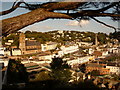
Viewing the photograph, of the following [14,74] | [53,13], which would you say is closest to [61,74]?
[14,74]

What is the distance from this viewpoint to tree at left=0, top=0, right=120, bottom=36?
78cm

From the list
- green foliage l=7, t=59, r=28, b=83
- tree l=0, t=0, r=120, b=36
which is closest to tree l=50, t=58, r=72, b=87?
green foliage l=7, t=59, r=28, b=83

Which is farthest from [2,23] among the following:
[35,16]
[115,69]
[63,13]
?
[115,69]

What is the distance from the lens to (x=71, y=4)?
0.84 meters

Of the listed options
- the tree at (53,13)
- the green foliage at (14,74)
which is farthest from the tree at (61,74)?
the tree at (53,13)

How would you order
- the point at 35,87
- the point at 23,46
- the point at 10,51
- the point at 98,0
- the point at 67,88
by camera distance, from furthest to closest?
the point at 23,46 < the point at 10,51 < the point at 67,88 < the point at 35,87 < the point at 98,0

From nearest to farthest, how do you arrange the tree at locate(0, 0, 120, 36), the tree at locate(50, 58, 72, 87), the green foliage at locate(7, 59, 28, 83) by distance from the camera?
the tree at locate(0, 0, 120, 36), the green foliage at locate(7, 59, 28, 83), the tree at locate(50, 58, 72, 87)

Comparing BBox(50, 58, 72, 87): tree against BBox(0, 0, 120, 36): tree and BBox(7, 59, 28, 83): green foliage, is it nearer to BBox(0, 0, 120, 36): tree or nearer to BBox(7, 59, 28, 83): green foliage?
BBox(7, 59, 28, 83): green foliage

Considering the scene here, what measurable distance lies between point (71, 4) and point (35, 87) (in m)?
1.38

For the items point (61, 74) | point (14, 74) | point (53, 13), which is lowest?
point (61, 74)

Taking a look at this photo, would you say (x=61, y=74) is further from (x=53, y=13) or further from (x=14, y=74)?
(x=53, y=13)

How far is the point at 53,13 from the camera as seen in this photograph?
85 cm

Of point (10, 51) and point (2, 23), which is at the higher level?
point (2, 23)

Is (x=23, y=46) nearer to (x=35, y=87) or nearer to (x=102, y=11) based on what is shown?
(x=35, y=87)
